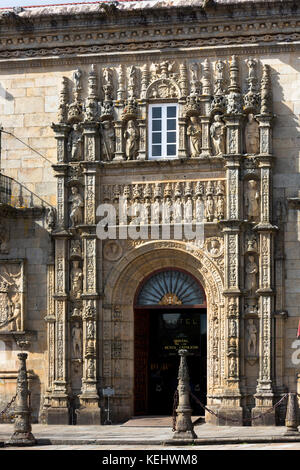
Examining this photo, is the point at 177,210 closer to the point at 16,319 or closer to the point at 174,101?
the point at 174,101

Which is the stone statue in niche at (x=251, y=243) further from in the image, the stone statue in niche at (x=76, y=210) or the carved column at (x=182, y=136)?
the stone statue in niche at (x=76, y=210)

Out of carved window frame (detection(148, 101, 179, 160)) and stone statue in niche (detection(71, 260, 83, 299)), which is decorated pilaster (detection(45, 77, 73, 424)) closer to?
stone statue in niche (detection(71, 260, 83, 299))

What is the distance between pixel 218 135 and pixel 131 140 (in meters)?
2.32

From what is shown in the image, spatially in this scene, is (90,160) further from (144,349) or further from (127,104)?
(144,349)

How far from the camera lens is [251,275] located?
31906mm

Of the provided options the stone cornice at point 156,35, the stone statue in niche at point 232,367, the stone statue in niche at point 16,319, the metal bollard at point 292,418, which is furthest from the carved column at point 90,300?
the metal bollard at point 292,418

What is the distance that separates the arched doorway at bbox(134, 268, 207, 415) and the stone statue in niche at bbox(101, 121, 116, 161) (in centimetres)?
339

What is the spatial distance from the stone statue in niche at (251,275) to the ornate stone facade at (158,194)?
0.03 meters

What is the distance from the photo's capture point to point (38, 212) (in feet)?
110

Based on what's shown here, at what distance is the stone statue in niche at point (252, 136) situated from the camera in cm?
3225

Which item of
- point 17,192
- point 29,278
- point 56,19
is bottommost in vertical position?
point 29,278

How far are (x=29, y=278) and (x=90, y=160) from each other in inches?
141
